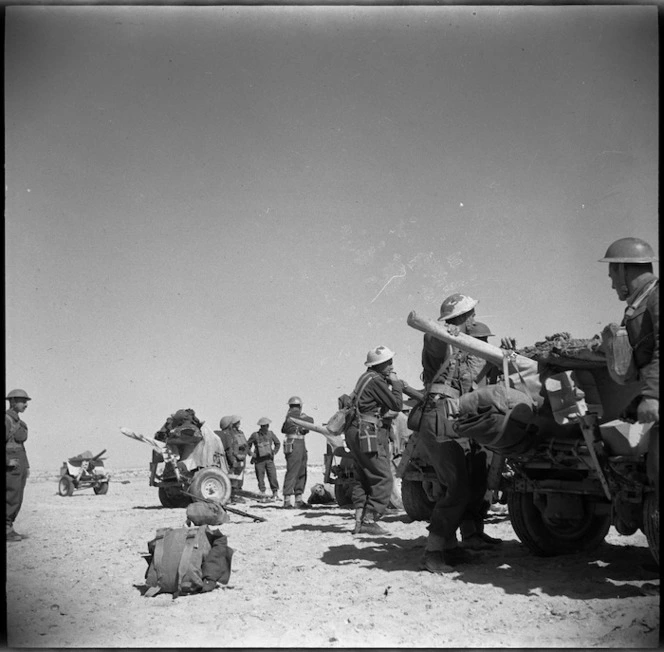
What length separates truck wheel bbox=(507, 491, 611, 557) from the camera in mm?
6566

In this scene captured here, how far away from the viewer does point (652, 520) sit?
4.89m

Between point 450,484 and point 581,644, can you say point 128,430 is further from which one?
point 581,644

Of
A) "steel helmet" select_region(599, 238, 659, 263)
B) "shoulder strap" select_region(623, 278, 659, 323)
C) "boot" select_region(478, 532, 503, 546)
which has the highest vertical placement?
"steel helmet" select_region(599, 238, 659, 263)

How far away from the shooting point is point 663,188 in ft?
15.9

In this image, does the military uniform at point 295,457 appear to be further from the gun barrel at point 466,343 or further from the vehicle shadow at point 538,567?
the gun barrel at point 466,343

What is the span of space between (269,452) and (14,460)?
25.7ft

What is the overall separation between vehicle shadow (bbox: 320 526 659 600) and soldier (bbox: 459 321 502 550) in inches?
9.3

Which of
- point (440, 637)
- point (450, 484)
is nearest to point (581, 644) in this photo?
point (440, 637)

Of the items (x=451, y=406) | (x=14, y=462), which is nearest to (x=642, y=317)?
(x=451, y=406)

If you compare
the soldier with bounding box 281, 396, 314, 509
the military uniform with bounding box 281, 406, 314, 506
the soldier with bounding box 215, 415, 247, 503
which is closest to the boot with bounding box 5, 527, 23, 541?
the soldier with bounding box 281, 396, 314, 509

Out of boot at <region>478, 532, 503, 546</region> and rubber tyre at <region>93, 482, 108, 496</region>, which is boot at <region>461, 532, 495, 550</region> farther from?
rubber tyre at <region>93, 482, 108, 496</region>

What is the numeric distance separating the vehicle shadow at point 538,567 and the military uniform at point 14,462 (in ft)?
15.8

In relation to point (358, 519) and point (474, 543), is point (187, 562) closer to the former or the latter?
point (474, 543)

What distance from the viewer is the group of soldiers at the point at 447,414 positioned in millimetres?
4715
